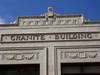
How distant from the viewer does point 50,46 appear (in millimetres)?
22625

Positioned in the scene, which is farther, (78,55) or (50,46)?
(50,46)

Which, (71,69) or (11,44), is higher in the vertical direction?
(11,44)

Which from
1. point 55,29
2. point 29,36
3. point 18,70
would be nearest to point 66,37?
point 55,29

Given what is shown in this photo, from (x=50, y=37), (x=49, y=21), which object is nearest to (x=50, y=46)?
(x=50, y=37)

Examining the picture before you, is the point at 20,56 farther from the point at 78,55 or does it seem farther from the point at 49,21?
the point at 78,55

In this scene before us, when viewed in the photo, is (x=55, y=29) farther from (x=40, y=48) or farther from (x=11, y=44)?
(x=11, y=44)

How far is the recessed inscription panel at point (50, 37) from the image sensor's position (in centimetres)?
2272

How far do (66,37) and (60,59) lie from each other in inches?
60.7

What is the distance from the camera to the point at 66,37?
2281 centimetres

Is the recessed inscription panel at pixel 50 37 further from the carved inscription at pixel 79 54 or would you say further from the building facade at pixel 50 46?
the carved inscription at pixel 79 54

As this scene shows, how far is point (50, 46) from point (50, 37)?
0.62 m

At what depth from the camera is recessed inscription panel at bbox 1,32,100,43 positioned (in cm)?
2272

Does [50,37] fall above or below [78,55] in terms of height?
above

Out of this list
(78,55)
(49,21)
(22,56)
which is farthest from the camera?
(49,21)
